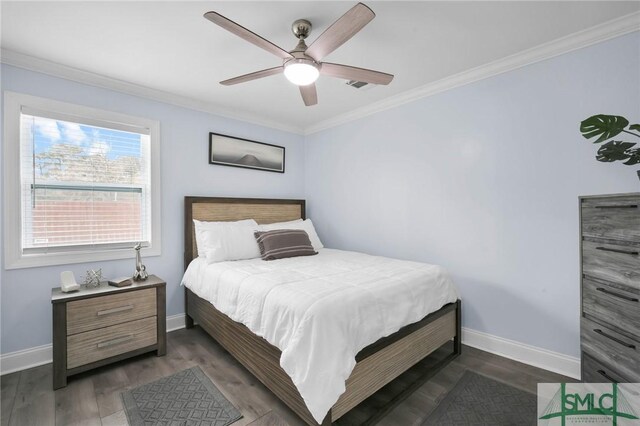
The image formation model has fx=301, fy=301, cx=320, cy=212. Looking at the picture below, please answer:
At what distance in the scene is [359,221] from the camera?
382 centimetres

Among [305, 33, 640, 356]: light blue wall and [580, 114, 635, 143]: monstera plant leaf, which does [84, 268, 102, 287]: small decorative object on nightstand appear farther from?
[580, 114, 635, 143]: monstera plant leaf

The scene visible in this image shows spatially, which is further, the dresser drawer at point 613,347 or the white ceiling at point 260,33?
A: the white ceiling at point 260,33

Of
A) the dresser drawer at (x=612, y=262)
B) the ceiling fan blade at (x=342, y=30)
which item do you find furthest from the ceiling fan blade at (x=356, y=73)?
the dresser drawer at (x=612, y=262)

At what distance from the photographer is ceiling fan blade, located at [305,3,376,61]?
150 cm

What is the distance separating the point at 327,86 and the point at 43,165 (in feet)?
8.60

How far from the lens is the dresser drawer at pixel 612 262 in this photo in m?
1.60

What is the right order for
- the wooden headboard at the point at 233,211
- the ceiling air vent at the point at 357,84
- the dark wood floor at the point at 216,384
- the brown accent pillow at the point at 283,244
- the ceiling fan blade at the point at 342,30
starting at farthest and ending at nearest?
the wooden headboard at the point at 233,211 → the brown accent pillow at the point at 283,244 → the ceiling air vent at the point at 357,84 → the dark wood floor at the point at 216,384 → the ceiling fan blade at the point at 342,30

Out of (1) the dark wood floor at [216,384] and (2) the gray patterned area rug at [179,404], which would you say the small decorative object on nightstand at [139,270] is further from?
(2) the gray patterned area rug at [179,404]

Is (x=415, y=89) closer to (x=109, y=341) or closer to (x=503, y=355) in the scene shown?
(x=503, y=355)

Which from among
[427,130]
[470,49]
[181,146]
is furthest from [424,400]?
[181,146]

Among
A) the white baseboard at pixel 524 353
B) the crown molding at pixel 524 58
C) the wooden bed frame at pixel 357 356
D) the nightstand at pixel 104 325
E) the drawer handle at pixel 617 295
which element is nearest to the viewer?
the drawer handle at pixel 617 295

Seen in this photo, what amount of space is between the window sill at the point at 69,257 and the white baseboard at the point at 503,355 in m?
0.69

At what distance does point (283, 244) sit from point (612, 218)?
8.41 ft

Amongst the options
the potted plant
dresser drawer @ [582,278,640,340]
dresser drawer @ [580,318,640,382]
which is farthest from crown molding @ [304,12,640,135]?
dresser drawer @ [580,318,640,382]
